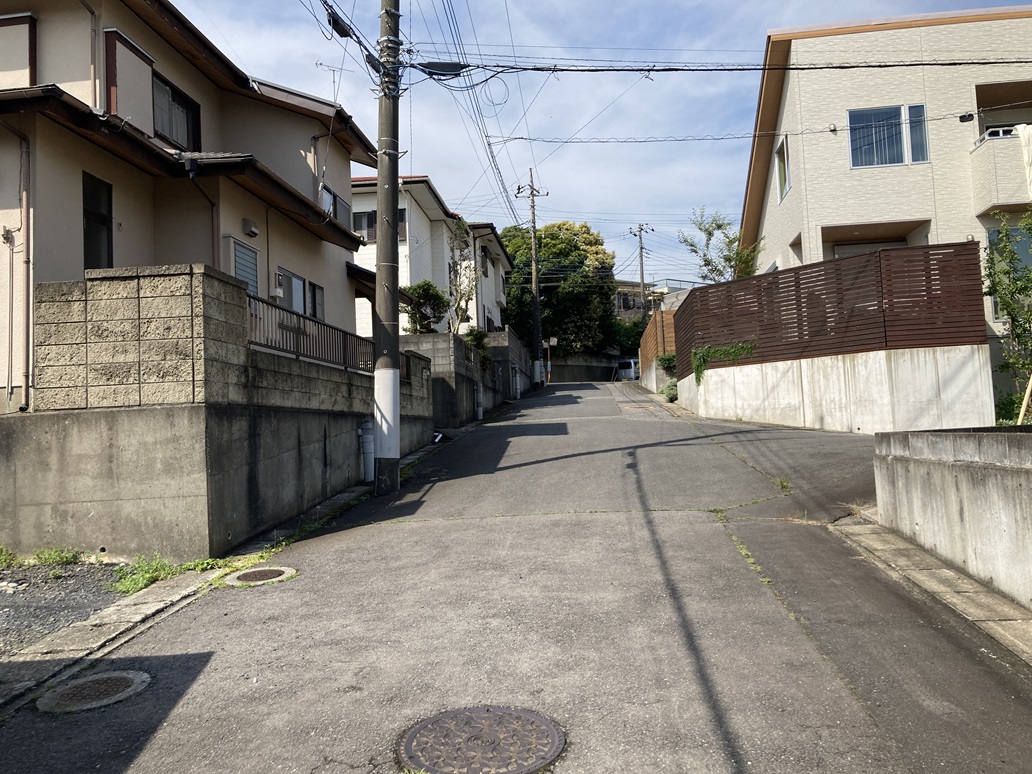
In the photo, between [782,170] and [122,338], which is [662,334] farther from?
[122,338]

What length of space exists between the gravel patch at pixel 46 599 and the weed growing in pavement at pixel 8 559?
101mm

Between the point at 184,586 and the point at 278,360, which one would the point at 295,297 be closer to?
the point at 278,360

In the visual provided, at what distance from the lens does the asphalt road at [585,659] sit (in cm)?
382

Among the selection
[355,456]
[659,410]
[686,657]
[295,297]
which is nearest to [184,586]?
[686,657]

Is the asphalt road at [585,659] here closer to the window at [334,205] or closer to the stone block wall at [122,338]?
the stone block wall at [122,338]

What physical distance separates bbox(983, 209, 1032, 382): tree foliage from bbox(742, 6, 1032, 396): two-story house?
4.15 m

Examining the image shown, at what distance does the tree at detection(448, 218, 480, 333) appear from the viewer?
26219 millimetres

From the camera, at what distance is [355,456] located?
1251 cm

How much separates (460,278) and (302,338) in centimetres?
1839

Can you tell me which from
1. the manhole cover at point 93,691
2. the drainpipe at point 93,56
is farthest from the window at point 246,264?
the manhole cover at point 93,691

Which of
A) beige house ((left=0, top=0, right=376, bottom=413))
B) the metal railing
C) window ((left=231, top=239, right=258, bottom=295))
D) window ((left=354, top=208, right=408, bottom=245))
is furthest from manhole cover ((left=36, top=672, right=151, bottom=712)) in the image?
window ((left=354, top=208, right=408, bottom=245))

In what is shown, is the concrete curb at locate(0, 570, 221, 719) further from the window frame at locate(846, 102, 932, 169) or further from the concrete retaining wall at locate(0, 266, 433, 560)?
the window frame at locate(846, 102, 932, 169)

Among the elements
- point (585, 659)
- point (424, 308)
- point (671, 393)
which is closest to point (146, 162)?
point (585, 659)

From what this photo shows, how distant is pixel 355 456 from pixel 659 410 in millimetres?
11960
